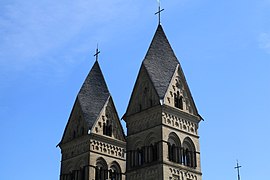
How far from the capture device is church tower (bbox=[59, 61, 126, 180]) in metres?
49.1

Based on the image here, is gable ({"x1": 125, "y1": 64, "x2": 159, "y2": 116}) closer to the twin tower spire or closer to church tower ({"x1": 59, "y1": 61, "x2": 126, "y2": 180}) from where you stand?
the twin tower spire

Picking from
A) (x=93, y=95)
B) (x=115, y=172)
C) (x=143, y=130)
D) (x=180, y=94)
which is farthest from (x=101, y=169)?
(x=180, y=94)

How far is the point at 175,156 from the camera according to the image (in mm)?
43781

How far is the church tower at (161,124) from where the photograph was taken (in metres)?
43.3

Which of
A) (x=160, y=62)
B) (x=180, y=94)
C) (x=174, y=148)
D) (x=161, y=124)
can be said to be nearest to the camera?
(x=161, y=124)

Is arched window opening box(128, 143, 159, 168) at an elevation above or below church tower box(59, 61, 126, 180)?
below

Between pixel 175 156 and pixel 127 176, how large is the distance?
441 cm

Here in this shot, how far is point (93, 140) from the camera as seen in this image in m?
49.3

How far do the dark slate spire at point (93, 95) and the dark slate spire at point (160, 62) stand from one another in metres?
7.32

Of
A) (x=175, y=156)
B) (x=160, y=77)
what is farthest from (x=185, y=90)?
(x=175, y=156)

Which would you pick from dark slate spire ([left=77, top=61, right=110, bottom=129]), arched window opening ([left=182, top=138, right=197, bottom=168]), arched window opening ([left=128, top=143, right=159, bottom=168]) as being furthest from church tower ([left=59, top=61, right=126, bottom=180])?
arched window opening ([left=182, top=138, right=197, bottom=168])

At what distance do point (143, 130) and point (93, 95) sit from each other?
30.4 ft

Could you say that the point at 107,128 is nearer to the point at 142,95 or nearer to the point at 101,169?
the point at 101,169

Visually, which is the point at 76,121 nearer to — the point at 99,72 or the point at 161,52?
the point at 99,72
